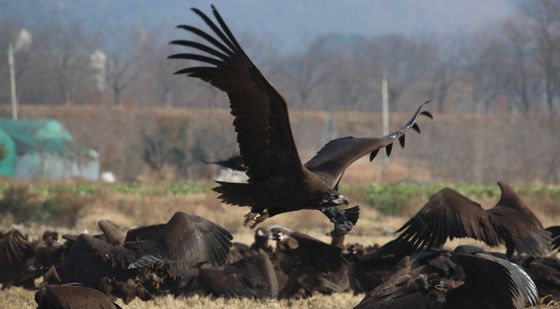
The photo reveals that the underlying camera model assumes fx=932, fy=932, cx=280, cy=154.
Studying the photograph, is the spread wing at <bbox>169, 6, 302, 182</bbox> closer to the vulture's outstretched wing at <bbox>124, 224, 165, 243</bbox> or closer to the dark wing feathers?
the vulture's outstretched wing at <bbox>124, 224, 165, 243</bbox>

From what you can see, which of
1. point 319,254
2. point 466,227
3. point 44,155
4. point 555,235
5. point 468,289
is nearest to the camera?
point 468,289

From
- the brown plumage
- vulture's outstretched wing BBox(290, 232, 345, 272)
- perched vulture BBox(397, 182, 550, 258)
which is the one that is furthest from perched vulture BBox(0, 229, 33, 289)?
perched vulture BBox(397, 182, 550, 258)

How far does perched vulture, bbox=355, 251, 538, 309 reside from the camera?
7.42 m

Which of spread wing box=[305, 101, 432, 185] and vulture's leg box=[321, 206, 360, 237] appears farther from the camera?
vulture's leg box=[321, 206, 360, 237]

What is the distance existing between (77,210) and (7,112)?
34.1 meters

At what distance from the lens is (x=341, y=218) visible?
9.21 m

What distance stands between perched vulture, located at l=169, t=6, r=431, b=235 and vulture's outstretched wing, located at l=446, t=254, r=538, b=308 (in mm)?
1519

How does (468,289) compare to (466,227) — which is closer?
(468,289)

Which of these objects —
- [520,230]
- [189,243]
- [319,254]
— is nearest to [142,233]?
[189,243]

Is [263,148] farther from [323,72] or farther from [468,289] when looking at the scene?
[323,72]

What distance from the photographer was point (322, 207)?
28.4 ft

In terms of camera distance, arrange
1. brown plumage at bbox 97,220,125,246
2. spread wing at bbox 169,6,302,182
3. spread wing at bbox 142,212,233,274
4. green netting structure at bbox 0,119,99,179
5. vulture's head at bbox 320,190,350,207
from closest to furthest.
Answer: spread wing at bbox 169,6,302,182 → vulture's head at bbox 320,190,350,207 → spread wing at bbox 142,212,233,274 → brown plumage at bbox 97,220,125,246 → green netting structure at bbox 0,119,99,179

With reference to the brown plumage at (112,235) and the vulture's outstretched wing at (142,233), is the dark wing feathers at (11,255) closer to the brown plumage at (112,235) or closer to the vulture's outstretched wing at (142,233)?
the brown plumage at (112,235)

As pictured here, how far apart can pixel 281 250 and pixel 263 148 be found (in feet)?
10.1
